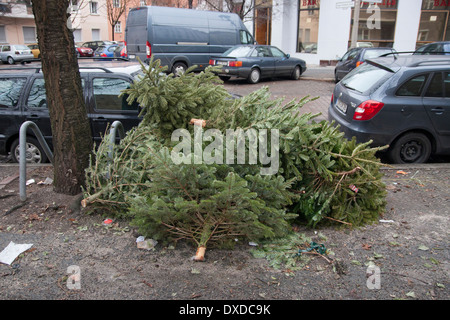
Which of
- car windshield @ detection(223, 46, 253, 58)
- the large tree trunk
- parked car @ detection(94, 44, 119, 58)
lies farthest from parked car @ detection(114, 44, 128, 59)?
the large tree trunk

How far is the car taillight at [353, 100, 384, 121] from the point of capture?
231 inches

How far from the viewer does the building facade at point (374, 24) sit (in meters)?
21.8

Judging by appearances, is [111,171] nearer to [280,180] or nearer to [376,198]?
[280,180]

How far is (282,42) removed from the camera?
25328 millimetres

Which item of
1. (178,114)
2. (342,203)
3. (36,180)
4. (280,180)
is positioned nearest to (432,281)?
(342,203)

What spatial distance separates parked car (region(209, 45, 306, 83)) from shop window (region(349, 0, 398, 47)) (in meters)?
8.18

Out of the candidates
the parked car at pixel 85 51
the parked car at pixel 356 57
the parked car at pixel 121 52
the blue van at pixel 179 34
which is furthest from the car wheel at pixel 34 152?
the parked car at pixel 85 51

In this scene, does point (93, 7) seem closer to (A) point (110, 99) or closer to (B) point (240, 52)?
(B) point (240, 52)

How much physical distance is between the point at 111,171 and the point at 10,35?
44224 millimetres

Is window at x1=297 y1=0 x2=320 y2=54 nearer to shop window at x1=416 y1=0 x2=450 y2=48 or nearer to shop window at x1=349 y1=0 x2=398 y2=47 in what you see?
shop window at x1=349 y1=0 x2=398 y2=47

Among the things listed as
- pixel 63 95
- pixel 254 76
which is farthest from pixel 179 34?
pixel 63 95

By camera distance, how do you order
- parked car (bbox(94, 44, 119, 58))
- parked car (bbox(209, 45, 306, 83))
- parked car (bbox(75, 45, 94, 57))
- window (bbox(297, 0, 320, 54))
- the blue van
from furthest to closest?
1. parked car (bbox(75, 45, 94, 57))
2. parked car (bbox(94, 44, 119, 58))
3. window (bbox(297, 0, 320, 54))
4. the blue van
5. parked car (bbox(209, 45, 306, 83))

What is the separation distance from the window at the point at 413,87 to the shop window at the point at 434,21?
63.0ft

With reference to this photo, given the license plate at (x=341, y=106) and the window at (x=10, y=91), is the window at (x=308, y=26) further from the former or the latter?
the window at (x=10, y=91)
